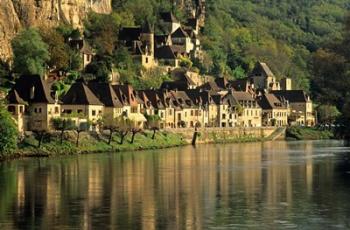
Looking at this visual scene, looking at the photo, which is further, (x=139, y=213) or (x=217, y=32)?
(x=217, y=32)

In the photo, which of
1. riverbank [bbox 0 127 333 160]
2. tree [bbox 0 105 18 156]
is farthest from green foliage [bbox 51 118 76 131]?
tree [bbox 0 105 18 156]

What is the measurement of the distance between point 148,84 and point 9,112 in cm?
4689

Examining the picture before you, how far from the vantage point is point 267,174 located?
67.6 m

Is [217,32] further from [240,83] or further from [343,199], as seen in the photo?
[343,199]

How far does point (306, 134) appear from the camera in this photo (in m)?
133

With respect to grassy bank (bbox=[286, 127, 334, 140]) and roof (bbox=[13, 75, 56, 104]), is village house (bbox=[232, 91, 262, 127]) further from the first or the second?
roof (bbox=[13, 75, 56, 104])

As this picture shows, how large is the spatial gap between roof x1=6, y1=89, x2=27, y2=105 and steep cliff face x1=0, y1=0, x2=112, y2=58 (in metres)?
19.3

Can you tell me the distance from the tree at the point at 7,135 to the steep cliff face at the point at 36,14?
30.5m

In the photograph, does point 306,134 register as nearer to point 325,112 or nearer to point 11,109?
point 325,112

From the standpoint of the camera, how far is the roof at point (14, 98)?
9006 centimetres

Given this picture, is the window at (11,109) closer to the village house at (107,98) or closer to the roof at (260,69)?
the village house at (107,98)

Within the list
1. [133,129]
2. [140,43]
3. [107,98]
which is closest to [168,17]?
[140,43]

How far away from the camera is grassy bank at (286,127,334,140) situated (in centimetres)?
13175

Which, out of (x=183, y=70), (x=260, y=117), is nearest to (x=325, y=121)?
(x=260, y=117)
